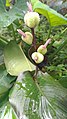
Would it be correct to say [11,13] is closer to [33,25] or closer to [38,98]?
[33,25]

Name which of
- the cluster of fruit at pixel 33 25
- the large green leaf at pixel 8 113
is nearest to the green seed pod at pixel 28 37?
the cluster of fruit at pixel 33 25

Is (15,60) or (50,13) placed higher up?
(50,13)

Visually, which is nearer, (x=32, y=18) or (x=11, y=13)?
(x=32, y=18)

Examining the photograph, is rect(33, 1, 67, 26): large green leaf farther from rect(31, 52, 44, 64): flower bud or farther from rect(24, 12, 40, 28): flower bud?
rect(31, 52, 44, 64): flower bud

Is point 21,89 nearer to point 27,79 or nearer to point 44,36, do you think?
point 27,79

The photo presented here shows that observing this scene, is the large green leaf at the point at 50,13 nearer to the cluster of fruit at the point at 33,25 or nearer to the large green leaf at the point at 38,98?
the cluster of fruit at the point at 33,25

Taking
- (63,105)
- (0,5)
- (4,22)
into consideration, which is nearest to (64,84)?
(63,105)

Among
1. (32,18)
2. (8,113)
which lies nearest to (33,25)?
(32,18)
